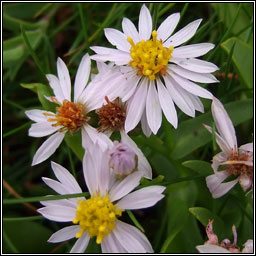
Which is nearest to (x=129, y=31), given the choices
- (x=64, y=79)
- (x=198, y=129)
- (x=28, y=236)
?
(x=64, y=79)

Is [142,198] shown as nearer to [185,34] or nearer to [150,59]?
[150,59]

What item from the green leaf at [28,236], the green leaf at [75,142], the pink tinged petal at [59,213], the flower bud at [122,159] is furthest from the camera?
the green leaf at [28,236]

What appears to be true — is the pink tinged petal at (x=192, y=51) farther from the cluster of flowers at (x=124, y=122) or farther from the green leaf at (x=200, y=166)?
the green leaf at (x=200, y=166)

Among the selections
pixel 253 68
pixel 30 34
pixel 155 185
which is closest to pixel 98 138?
pixel 155 185

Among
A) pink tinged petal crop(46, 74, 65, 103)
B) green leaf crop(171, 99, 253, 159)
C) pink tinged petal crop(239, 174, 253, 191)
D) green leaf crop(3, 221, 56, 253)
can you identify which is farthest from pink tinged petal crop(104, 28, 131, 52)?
green leaf crop(3, 221, 56, 253)

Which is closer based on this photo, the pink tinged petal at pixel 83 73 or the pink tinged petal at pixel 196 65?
the pink tinged petal at pixel 196 65

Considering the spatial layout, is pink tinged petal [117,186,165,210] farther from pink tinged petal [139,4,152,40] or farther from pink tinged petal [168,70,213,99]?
pink tinged petal [139,4,152,40]

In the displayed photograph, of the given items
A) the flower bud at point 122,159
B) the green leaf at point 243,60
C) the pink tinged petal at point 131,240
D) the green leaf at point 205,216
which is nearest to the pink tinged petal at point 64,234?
the pink tinged petal at point 131,240

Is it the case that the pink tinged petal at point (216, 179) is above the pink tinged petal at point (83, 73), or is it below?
below

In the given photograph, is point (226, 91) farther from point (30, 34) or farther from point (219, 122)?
point (30, 34)
